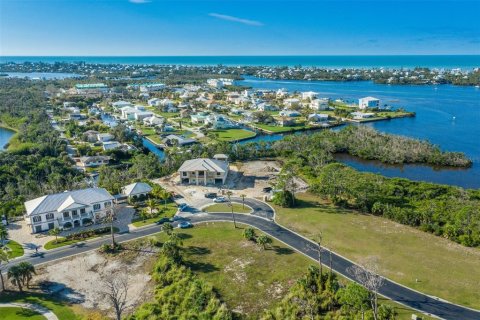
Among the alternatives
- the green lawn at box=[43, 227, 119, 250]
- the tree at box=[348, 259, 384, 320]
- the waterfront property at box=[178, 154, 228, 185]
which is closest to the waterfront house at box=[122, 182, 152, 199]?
the waterfront property at box=[178, 154, 228, 185]

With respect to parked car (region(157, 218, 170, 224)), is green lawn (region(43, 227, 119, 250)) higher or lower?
lower

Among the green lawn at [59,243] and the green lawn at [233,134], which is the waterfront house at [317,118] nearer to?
the green lawn at [233,134]

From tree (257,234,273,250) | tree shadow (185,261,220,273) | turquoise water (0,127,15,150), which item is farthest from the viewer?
turquoise water (0,127,15,150)

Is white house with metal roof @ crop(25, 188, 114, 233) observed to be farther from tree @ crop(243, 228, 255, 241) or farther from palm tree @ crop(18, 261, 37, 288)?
tree @ crop(243, 228, 255, 241)

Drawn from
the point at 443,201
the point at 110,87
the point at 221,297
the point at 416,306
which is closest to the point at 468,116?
the point at 443,201

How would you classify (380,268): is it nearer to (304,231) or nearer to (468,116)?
(304,231)

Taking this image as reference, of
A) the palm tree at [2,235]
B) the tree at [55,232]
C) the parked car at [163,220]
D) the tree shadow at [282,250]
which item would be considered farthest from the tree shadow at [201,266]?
the palm tree at [2,235]

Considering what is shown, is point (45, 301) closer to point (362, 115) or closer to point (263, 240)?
point (263, 240)
